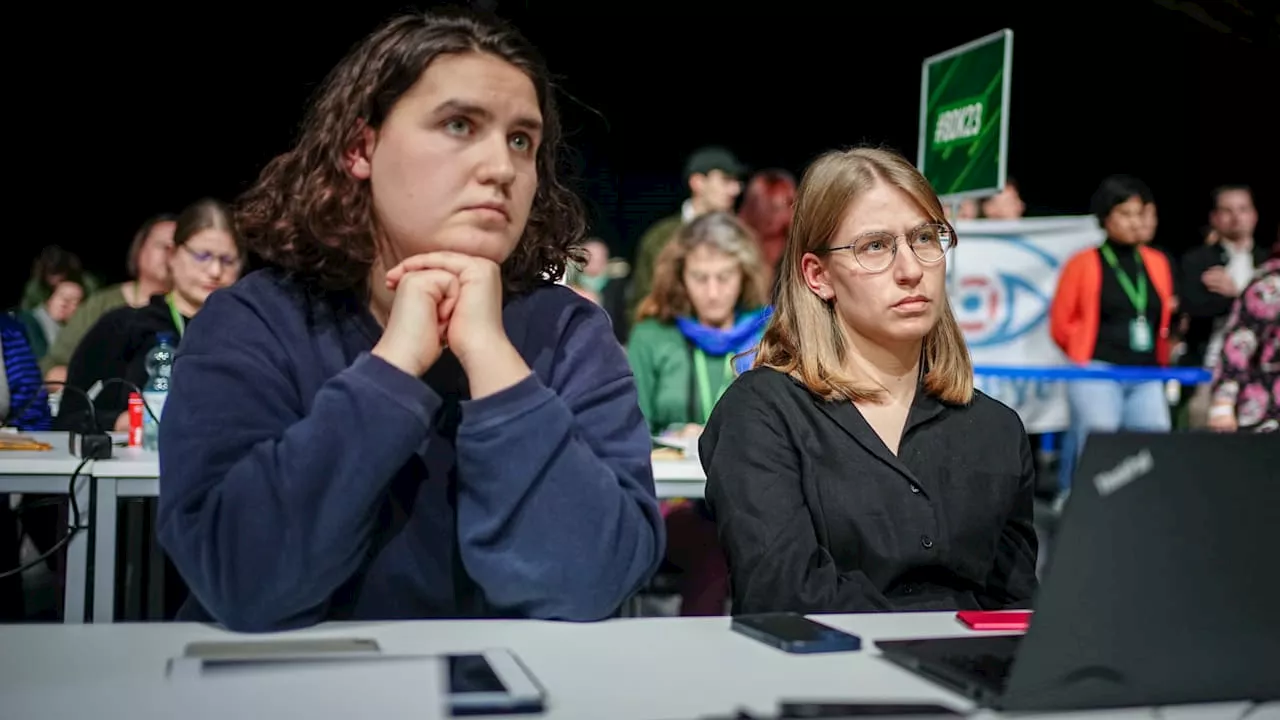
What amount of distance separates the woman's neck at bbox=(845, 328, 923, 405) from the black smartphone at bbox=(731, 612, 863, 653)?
0.75 metres

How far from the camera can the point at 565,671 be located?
1.10 metres

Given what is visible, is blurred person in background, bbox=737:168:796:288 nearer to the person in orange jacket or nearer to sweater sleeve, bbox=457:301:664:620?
the person in orange jacket

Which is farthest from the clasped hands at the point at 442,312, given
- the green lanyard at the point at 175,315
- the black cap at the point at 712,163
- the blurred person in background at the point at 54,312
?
the blurred person in background at the point at 54,312

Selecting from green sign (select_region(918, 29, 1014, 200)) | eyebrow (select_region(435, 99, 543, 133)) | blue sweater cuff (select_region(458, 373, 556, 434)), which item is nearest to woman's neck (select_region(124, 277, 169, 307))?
green sign (select_region(918, 29, 1014, 200))

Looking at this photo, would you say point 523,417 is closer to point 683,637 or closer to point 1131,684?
point 683,637

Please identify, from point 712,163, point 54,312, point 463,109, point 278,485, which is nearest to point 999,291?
point 712,163

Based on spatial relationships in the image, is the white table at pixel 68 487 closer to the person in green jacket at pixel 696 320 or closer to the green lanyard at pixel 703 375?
the person in green jacket at pixel 696 320

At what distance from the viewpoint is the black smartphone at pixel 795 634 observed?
3.93 feet

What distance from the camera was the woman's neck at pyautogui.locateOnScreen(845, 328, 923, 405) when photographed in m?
2.00

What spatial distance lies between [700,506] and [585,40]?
7871 mm

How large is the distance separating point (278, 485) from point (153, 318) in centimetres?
283

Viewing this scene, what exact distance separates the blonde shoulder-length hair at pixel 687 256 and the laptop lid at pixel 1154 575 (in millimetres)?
3235

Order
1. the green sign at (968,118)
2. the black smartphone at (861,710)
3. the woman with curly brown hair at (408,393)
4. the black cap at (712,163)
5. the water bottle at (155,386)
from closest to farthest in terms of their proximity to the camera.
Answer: the black smartphone at (861,710), the woman with curly brown hair at (408,393), the water bottle at (155,386), the green sign at (968,118), the black cap at (712,163)

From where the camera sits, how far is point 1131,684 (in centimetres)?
99
